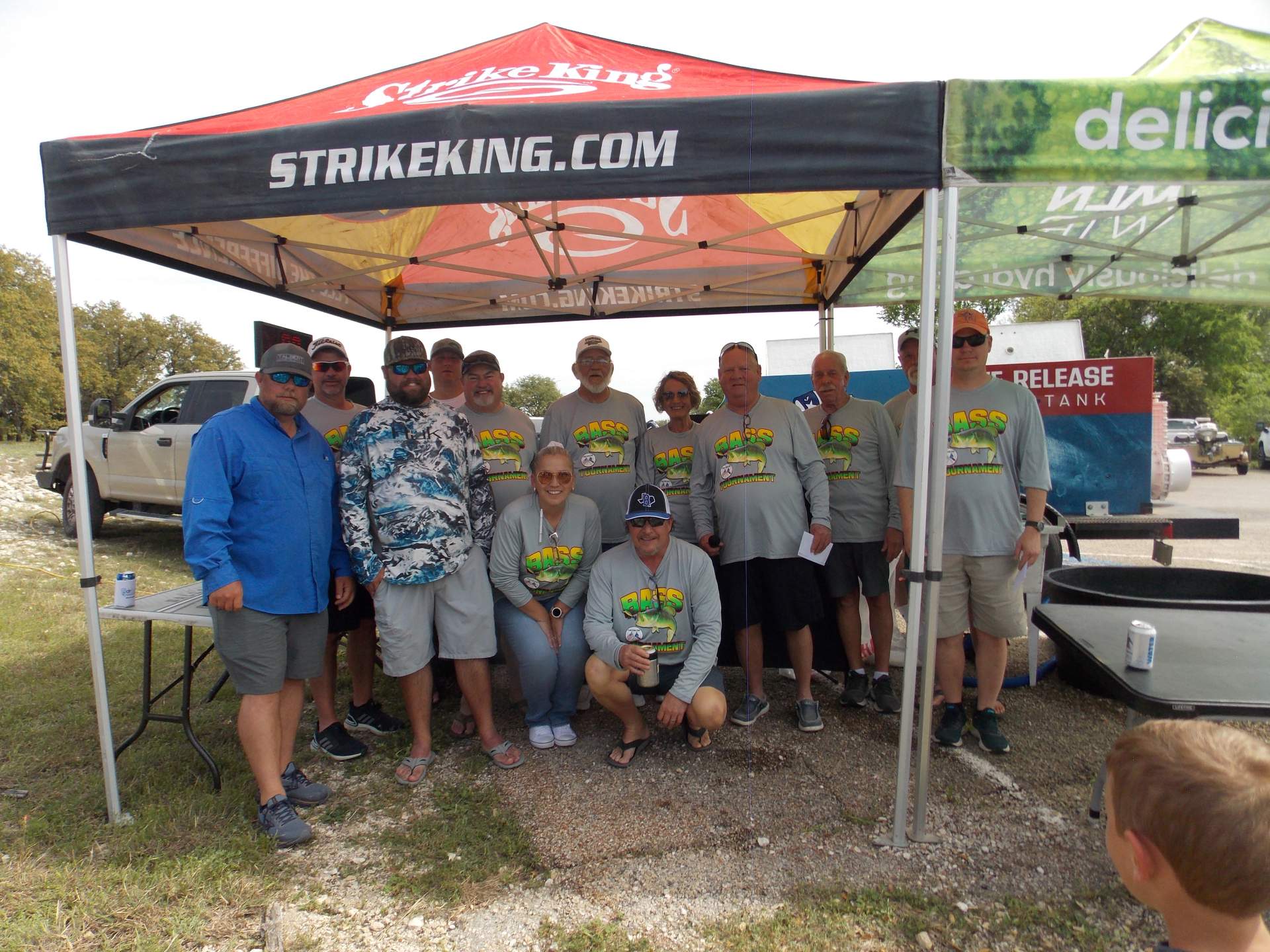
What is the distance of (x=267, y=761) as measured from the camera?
2686mm

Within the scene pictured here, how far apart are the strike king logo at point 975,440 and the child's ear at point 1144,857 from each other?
2.13 m

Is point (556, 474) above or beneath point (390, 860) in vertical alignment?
above

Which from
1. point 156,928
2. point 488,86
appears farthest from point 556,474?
point 156,928

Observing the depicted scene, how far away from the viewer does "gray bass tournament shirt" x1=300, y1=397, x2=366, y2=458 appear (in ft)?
11.5

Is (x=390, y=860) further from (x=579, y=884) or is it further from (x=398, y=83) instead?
(x=398, y=83)

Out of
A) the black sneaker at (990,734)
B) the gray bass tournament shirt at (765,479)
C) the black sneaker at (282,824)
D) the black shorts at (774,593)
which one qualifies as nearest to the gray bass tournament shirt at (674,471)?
the gray bass tournament shirt at (765,479)

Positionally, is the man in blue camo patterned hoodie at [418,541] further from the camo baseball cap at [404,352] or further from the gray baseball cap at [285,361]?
the gray baseball cap at [285,361]

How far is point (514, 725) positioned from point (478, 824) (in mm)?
937

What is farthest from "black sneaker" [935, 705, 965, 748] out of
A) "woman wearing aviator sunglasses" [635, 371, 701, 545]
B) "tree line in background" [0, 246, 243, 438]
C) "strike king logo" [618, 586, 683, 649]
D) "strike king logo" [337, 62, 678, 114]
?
"tree line in background" [0, 246, 243, 438]

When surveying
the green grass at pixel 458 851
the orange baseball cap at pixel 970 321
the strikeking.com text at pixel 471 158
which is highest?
the strikeking.com text at pixel 471 158

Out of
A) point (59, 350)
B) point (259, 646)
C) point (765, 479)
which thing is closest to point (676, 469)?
point (765, 479)

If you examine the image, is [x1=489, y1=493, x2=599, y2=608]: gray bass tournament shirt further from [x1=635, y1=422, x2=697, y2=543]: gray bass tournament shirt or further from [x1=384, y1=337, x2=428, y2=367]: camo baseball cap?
[x1=384, y1=337, x2=428, y2=367]: camo baseball cap

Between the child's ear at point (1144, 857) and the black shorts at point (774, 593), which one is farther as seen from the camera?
the black shorts at point (774, 593)

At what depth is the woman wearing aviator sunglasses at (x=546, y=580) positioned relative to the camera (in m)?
3.29
